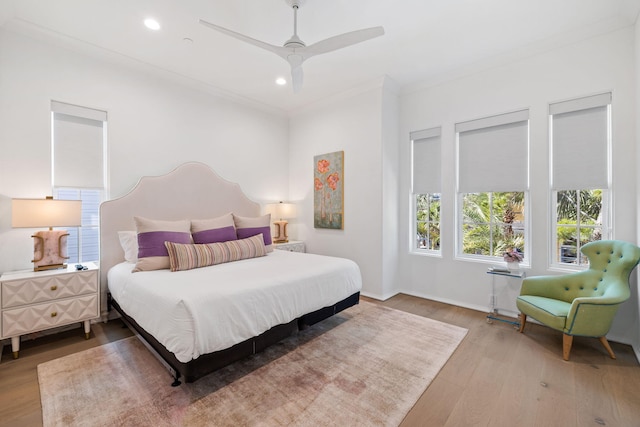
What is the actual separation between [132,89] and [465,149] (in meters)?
4.25

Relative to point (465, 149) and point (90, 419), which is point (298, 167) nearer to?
point (465, 149)

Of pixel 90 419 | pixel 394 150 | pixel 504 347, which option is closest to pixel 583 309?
pixel 504 347

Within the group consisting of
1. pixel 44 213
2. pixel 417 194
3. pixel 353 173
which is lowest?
pixel 44 213

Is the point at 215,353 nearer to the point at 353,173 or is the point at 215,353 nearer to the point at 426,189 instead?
the point at 353,173

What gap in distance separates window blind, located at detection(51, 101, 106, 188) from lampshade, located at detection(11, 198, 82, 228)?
0.53 m

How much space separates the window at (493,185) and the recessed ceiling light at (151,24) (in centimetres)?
360

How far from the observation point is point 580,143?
3.01 meters

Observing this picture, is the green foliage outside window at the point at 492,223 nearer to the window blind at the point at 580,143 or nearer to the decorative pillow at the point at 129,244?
the window blind at the point at 580,143

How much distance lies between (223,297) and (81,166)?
2.55 meters

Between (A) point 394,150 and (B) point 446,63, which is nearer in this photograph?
(B) point 446,63

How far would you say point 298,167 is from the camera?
5.16m

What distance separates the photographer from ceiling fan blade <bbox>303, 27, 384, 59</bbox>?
219 cm

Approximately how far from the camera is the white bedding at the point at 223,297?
6.15ft

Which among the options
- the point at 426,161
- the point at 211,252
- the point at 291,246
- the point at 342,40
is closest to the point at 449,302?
the point at 426,161
